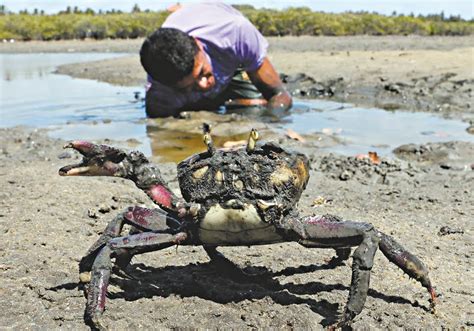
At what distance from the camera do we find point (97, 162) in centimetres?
312

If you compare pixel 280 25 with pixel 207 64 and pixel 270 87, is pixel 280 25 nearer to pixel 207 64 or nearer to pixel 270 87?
pixel 270 87

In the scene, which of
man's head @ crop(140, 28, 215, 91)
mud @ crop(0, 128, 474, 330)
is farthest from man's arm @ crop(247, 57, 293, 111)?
mud @ crop(0, 128, 474, 330)

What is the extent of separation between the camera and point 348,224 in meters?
2.92

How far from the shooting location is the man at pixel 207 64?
313 inches

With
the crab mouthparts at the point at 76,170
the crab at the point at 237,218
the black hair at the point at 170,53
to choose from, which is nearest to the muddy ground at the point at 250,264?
the crab at the point at 237,218

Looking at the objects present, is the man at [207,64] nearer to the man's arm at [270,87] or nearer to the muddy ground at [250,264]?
the man's arm at [270,87]

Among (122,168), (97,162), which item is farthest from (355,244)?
(97,162)

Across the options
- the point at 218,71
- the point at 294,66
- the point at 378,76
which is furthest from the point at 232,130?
the point at 294,66

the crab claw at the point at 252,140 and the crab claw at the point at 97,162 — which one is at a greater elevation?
the crab claw at the point at 252,140

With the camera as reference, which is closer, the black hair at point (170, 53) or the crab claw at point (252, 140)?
the crab claw at point (252, 140)

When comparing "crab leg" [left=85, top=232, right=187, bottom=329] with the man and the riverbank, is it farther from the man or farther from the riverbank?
the riverbank

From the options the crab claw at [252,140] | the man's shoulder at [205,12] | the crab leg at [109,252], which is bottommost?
the crab leg at [109,252]

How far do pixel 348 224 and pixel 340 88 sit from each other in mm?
10576

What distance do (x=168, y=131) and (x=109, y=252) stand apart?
5.55 m
